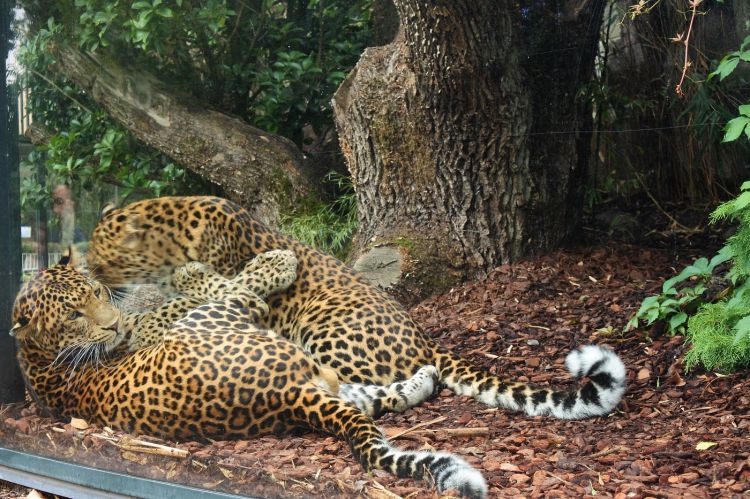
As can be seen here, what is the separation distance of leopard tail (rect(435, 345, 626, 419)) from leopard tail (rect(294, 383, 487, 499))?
348mm

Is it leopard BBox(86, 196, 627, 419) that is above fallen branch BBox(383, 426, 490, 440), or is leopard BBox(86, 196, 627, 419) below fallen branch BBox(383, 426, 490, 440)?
above

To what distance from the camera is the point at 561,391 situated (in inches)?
126

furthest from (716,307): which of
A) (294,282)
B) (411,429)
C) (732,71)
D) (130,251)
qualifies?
(130,251)

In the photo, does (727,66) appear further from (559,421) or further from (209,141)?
(209,141)

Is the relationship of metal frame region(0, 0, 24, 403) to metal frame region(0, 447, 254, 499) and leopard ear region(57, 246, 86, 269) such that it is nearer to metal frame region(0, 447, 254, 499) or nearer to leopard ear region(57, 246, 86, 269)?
metal frame region(0, 447, 254, 499)

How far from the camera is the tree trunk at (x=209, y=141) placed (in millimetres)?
3559

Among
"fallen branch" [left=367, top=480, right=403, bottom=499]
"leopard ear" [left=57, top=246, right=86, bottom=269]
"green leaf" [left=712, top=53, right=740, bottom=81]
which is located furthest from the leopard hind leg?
"green leaf" [left=712, top=53, right=740, bottom=81]

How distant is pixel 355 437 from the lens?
3.35 m

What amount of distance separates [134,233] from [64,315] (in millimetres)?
582

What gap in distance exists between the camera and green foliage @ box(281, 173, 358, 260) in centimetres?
343

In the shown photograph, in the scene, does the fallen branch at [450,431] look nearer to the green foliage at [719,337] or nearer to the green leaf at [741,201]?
the green foliage at [719,337]

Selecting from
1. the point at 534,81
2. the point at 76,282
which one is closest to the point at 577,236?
the point at 534,81

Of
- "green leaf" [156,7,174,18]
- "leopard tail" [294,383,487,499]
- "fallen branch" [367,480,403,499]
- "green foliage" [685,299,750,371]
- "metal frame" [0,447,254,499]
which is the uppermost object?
"green leaf" [156,7,174,18]

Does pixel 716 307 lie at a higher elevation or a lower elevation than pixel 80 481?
higher
